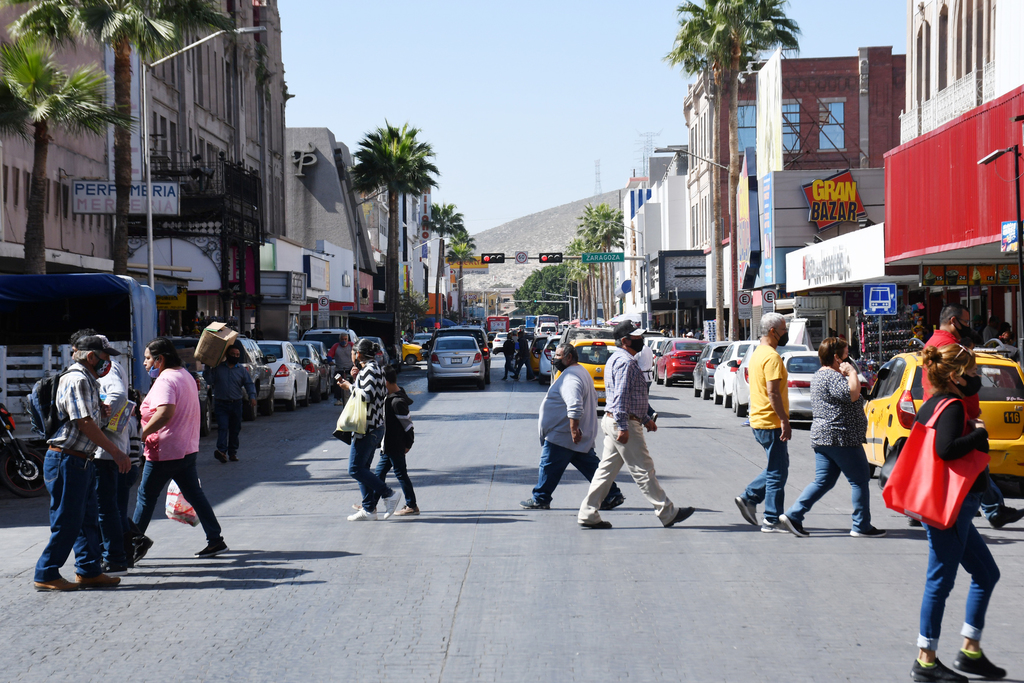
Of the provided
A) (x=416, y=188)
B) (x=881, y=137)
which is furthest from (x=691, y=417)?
(x=881, y=137)

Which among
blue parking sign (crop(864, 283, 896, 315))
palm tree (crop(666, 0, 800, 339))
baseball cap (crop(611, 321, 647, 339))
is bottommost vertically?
baseball cap (crop(611, 321, 647, 339))

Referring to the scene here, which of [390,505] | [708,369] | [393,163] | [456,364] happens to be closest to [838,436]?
[390,505]

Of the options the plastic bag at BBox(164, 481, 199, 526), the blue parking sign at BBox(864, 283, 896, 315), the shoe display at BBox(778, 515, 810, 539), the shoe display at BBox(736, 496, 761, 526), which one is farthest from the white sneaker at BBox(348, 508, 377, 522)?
the blue parking sign at BBox(864, 283, 896, 315)

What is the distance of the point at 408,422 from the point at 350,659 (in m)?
5.11

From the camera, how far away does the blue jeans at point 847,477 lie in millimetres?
9484

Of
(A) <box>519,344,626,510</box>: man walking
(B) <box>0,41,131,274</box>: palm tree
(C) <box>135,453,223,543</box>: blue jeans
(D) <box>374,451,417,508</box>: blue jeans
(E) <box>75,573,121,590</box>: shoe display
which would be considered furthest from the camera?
(B) <box>0,41,131,274</box>: palm tree

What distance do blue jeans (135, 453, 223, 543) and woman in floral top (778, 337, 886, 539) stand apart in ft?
15.6

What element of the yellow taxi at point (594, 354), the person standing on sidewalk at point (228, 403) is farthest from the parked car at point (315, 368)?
the person standing on sidewalk at point (228, 403)

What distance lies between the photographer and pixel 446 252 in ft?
507

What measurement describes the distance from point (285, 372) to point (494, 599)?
19.9m

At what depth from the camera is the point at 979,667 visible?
564cm

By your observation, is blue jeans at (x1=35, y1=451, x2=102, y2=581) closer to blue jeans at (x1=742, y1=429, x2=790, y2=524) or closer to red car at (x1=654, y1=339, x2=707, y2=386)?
blue jeans at (x1=742, y1=429, x2=790, y2=524)

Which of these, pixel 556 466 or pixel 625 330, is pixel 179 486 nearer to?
pixel 556 466

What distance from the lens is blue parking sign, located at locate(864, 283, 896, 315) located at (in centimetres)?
2628
